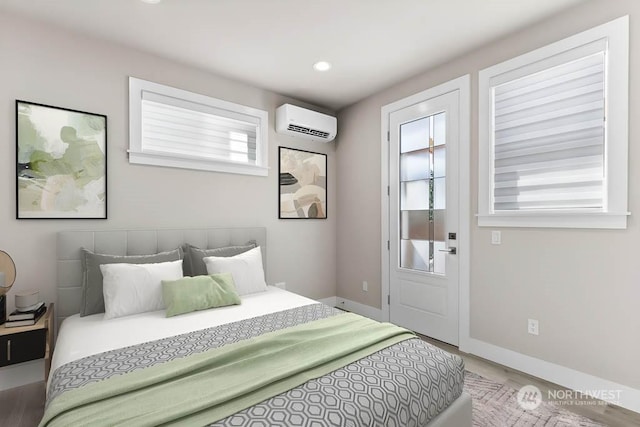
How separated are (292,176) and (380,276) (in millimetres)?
1582

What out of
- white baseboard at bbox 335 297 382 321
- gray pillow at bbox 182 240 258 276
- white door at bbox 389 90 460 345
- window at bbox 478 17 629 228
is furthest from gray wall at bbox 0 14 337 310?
window at bbox 478 17 629 228

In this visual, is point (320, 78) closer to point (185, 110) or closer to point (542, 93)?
point (185, 110)

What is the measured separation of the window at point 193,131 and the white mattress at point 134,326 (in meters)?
1.36

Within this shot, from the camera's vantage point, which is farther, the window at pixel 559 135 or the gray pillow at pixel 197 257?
the gray pillow at pixel 197 257

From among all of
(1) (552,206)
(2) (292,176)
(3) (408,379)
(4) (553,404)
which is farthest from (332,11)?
(4) (553,404)

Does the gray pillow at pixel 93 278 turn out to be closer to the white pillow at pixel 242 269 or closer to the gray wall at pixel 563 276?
the white pillow at pixel 242 269

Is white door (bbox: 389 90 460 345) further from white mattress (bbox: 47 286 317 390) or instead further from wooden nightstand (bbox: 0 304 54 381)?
wooden nightstand (bbox: 0 304 54 381)

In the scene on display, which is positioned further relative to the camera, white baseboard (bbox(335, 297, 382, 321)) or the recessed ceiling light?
white baseboard (bbox(335, 297, 382, 321))

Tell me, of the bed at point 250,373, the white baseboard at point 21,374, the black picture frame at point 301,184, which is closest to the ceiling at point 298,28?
the black picture frame at point 301,184

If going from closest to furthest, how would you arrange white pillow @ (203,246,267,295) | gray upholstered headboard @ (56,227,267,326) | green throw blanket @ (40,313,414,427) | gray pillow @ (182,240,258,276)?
green throw blanket @ (40,313,414,427) → gray upholstered headboard @ (56,227,267,326) → white pillow @ (203,246,267,295) → gray pillow @ (182,240,258,276)

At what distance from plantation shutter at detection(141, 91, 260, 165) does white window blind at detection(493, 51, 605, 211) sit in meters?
2.45

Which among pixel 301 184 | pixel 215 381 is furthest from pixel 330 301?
pixel 215 381

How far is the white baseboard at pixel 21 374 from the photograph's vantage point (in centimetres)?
219

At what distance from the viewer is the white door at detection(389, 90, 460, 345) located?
9.67 feet
